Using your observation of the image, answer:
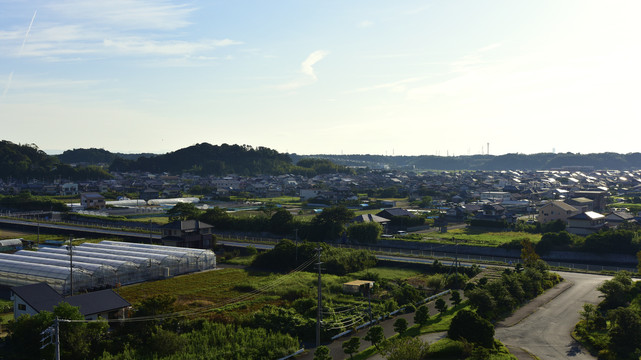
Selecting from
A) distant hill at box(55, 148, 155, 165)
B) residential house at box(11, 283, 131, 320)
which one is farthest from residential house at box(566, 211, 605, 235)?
distant hill at box(55, 148, 155, 165)

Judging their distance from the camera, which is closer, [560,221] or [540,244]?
[540,244]

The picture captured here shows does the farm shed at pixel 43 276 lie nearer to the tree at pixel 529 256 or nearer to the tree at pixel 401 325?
the tree at pixel 401 325

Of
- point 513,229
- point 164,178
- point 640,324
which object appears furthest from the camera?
point 164,178

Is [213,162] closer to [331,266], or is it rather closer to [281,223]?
[281,223]

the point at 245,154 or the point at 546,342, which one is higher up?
the point at 245,154

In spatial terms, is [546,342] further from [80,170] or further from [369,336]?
[80,170]

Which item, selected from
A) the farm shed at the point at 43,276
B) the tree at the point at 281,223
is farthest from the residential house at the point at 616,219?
the farm shed at the point at 43,276

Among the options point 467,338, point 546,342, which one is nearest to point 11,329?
point 467,338
